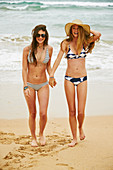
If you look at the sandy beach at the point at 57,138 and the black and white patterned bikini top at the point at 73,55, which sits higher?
the black and white patterned bikini top at the point at 73,55

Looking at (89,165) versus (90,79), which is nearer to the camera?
(89,165)

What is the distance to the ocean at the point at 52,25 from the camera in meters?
Result: 12.2

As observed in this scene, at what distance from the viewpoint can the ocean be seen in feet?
40.0

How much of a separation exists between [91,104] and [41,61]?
10.9 feet

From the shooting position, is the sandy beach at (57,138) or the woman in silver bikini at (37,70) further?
the woman in silver bikini at (37,70)

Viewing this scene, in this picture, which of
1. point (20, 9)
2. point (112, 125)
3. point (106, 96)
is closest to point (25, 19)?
point (20, 9)

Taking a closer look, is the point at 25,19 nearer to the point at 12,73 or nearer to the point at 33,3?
the point at 33,3

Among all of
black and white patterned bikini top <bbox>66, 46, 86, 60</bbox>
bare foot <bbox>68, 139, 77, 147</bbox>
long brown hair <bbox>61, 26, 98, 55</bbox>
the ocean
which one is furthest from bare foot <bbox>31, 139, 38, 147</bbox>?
the ocean

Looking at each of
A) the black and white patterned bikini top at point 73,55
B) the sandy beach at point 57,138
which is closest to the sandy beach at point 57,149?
the sandy beach at point 57,138

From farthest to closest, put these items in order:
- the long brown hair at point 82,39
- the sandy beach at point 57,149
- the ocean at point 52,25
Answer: the ocean at point 52,25 < the long brown hair at point 82,39 < the sandy beach at point 57,149

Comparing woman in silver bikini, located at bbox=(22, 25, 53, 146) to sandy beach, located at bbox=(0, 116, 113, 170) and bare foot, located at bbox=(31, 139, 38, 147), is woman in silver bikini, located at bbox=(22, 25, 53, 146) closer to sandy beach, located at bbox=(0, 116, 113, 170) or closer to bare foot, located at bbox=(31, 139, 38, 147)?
bare foot, located at bbox=(31, 139, 38, 147)

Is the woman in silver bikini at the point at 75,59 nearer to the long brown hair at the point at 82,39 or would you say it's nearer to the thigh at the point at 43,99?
the long brown hair at the point at 82,39

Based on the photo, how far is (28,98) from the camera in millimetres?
4684

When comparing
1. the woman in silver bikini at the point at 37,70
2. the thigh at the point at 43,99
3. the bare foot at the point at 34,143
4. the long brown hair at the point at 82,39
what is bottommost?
the bare foot at the point at 34,143
